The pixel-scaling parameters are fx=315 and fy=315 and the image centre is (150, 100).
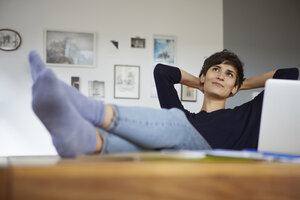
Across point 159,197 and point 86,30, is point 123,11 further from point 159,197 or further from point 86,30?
point 159,197

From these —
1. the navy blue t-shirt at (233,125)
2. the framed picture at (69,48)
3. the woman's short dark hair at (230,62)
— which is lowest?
the navy blue t-shirt at (233,125)

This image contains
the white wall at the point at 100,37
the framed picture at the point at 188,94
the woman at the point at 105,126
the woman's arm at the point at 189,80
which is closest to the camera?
the woman at the point at 105,126

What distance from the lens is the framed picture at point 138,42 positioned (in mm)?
3480

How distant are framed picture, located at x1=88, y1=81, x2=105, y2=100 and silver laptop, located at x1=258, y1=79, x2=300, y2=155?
244 centimetres

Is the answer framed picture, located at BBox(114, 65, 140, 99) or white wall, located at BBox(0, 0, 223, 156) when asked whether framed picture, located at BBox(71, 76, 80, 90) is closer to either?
white wall, located at BBox(0, 0, 223, 156)

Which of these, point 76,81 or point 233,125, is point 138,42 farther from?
point 233,125

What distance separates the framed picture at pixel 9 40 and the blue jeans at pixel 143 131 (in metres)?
2.74

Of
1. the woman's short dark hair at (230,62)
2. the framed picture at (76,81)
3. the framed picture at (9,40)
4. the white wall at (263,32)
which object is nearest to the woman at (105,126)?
the woman's short dark hair at (230,62)

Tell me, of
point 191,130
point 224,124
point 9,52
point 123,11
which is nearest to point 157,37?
point 123,11

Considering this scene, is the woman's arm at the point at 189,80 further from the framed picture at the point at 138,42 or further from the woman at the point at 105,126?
the framed picture at the point at 138,42

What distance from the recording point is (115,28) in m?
3.47

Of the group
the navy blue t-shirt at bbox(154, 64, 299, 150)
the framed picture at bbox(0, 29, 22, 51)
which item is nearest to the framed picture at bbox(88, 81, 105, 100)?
the framed picture at bbox(0, 29, 22, 51)

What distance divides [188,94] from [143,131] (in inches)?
108

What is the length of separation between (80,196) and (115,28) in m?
3.15
